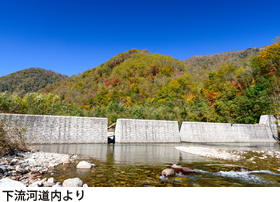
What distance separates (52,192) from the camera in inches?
117

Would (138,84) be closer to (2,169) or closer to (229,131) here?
(229,131)

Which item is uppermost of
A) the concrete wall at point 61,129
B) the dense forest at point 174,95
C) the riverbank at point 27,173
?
the dense forest at point 174,95

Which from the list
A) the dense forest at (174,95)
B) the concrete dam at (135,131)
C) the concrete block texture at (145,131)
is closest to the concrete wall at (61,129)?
the concrete dam at (135,131)

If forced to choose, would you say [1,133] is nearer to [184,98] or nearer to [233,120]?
[233,120]

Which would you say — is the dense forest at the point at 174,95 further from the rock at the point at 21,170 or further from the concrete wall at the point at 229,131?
the rock at the point at 21,170

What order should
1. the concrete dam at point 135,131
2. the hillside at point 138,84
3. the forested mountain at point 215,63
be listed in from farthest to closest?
the forested mountain at point 215,63 < the hillside at point 138,84 < the concrete dam at point 135,131

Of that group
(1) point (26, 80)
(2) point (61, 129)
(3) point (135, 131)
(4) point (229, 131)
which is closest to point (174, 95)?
(4) point (229, 131)

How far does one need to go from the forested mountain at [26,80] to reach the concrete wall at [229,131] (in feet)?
264

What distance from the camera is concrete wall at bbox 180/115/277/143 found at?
19953 mm

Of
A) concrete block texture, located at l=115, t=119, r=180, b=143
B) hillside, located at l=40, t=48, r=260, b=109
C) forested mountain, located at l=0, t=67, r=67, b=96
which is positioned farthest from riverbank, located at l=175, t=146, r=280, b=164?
forested mountain, located at l=0, t=67, r=67, b=96

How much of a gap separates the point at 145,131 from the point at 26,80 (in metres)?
100

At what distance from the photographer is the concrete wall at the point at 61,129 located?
13.4m

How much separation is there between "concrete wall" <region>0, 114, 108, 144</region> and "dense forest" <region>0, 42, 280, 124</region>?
38.9 ft

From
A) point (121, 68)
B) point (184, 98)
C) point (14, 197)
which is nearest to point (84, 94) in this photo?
point (121, 68)
